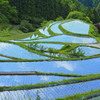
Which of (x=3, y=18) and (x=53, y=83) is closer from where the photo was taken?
(x=53, y=83)

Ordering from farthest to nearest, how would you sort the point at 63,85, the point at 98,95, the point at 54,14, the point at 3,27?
1. the point at 54,14
2. the point at 3,27
3. the point at 63,85
4. the point at 98,95

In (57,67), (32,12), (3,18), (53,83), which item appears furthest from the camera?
(32,12)

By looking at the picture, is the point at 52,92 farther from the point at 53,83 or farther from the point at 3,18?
the point at 3,18

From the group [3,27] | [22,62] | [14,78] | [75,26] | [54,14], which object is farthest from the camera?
[54,14]

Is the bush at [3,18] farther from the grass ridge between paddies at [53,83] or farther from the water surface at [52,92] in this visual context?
the water surface at [52,92]

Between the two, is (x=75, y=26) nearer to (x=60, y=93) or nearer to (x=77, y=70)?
(x=77, y=70)

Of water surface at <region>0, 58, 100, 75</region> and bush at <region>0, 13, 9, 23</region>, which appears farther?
bush at <region>0, 13, 9, 23</region>

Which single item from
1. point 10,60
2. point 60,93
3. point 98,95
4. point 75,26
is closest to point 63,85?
point 60,93

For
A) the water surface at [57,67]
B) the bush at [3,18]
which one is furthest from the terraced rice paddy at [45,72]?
the bush at [3,18]

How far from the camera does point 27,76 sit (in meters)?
7.07

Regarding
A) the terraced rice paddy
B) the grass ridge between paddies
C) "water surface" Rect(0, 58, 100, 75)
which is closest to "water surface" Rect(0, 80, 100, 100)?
the terraced rice paddy

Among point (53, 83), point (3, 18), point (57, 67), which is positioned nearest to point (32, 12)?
point (3, 18)

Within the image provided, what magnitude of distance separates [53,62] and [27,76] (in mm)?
2108

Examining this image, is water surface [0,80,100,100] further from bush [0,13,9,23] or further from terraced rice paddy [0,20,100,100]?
bush [0,13,9,23]
